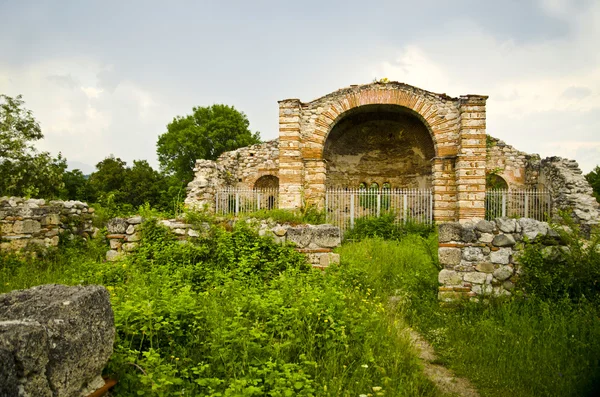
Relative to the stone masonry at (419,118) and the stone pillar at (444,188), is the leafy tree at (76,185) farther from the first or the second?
the stone pillar at (444,188)

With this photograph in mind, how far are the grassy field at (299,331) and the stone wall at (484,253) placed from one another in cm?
27

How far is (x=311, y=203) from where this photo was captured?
13.3 meters

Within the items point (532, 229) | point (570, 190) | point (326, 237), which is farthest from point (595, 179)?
point (326, 237)

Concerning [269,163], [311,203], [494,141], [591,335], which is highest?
[494,141]

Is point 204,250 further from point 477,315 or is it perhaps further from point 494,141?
point 494,141

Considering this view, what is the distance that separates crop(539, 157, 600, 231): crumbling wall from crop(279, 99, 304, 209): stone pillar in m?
8.64

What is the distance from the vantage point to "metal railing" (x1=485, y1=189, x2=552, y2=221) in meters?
13.5

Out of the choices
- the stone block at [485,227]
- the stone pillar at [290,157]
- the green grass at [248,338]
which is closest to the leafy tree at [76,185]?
the stone pillar at [290,157]

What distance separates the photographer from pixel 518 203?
14.0 m

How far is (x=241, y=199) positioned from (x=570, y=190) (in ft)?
40.0

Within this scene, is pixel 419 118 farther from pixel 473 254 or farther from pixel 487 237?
pixel 473 254

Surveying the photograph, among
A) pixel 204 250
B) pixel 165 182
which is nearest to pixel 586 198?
pixel 204 250

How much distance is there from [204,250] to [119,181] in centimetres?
2641

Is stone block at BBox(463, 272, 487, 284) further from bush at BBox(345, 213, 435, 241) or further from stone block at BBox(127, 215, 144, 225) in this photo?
bush at BBox(345, 213, 435, 241)
